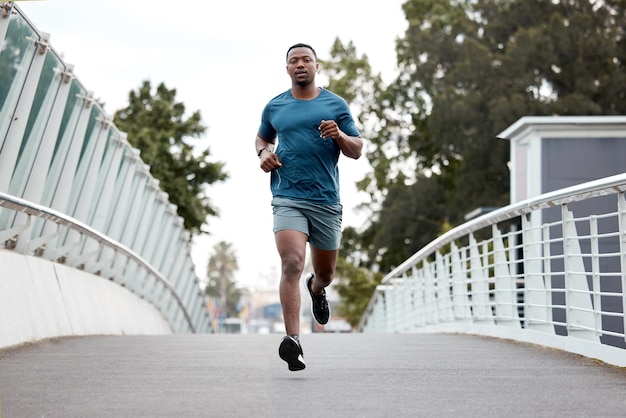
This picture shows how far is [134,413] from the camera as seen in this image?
18.5 feet

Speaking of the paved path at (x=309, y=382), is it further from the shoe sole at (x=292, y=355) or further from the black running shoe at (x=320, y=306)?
the black running shoe at (x=320, y=306)

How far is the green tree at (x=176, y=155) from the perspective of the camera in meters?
40.6

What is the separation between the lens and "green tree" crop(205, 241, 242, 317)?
547 feet

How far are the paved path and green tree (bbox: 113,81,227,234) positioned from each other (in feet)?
100

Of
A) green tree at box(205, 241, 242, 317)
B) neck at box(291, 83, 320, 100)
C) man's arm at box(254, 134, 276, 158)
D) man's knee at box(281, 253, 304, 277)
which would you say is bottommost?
man's knee at box(281, 253, 304, 277)

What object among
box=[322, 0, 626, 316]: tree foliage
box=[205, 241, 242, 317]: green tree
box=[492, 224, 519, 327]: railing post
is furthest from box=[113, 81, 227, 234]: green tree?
box=[205, 241, 242, 317]: green tree

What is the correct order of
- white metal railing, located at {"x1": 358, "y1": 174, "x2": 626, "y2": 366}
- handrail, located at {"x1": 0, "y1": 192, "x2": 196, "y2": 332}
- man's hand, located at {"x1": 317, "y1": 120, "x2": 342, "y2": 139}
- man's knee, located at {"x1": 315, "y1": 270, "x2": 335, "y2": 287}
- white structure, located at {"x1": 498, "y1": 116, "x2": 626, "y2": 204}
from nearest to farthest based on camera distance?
man's hand, located at {"x1": 317, "y1": 120, "x2": 342, "y2": 139} → white metal railing, located at {"x1": 358, "y1": 174, "x2": 626, "y2": 366} → man's knee, located at {"x1": 315, "y1": 270, "x2": 335, "y2": 287} → handrail, located at {"x1": 0, "y1": 192, "x2": 196, "y2": 332} → white structure, located at {"x1": 498, "y1": 116, "x2": 626, "y2": 204}

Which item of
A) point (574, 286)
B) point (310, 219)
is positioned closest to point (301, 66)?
point (310, 219)

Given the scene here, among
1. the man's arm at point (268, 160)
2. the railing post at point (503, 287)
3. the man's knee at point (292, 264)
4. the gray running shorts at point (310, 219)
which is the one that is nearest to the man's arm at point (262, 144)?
the man's arm at point (268, 160)

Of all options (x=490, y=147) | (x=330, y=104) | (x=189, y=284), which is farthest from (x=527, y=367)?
(x=490, y=147)

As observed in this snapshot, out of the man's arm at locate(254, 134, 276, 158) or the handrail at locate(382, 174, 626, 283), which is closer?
the handrail at locate(382, 174, 626, 283)

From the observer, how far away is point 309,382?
6.97m

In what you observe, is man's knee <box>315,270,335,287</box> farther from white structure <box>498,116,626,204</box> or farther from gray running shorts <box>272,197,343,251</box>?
white structure <box>498,116,626,204</box>

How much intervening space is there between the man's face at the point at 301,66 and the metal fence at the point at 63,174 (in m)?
2.49
